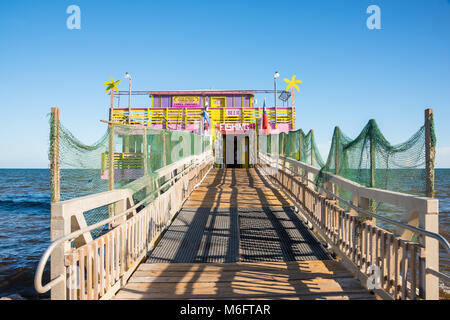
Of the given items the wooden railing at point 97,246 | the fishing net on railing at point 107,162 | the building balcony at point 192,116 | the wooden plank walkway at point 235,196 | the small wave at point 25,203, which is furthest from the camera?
the building balcony at point 192,116

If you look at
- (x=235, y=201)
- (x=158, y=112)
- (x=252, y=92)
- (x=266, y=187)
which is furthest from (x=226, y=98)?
(x=235, y=201)

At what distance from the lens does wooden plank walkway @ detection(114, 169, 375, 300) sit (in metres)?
4.03

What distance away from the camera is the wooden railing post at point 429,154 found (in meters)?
3.31

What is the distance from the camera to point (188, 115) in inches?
1064

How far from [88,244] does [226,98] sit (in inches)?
1103

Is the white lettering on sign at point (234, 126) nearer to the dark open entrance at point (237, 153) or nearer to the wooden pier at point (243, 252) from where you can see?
the dark open entrance at point (237, 153)

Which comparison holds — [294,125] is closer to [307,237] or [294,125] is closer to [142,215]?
[307,237]

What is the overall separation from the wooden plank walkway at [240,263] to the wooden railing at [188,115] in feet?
60.9

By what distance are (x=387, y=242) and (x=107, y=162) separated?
405 centimetres

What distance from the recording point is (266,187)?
517 inches

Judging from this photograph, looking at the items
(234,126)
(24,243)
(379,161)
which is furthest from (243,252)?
(234,126)

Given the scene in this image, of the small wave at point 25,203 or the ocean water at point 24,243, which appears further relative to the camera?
the small wave at point 25,203

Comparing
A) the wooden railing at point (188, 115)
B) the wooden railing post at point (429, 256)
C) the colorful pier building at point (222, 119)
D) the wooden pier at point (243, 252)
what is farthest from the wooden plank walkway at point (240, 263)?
the wooden railing at point (188, 115)

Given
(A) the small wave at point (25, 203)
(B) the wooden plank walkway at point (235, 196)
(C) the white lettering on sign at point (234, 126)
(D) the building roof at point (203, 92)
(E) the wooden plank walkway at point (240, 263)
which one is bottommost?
(A) the small wave at point (25, 203)
